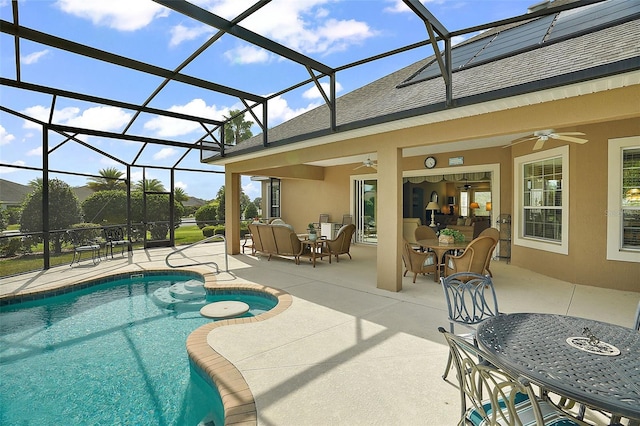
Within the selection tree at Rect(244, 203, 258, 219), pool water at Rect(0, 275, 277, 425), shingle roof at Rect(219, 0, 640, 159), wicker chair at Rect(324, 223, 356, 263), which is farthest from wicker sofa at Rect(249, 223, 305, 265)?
tree at Rect(244, 203, 258, 219)

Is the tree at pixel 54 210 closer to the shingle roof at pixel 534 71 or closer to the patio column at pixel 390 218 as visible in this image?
the patio column at pixel 390 218

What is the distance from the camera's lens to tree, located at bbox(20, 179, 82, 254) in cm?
1322

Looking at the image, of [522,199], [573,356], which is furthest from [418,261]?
[573,356]

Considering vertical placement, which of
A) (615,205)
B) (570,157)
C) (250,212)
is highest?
(570,157)

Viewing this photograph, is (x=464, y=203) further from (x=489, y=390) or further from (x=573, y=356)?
(x=489, y=390)

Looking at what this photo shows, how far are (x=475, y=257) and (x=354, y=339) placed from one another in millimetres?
3447

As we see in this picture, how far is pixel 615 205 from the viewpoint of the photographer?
5.81 meters

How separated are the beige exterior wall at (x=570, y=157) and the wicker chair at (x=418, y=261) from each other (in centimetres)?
80

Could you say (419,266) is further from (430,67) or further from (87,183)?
(87,183)

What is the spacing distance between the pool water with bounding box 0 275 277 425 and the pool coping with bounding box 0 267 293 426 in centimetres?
14

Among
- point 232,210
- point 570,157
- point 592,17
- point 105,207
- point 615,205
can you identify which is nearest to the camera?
point 592,17

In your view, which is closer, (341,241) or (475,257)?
(475,257)

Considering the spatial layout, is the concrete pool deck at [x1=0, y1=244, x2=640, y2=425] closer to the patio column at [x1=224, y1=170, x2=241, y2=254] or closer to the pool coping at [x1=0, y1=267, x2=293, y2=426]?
the pool coping at [x1=0, y1=267, x2=293, y2=426]

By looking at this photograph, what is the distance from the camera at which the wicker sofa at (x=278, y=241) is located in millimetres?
8555
